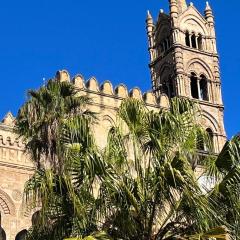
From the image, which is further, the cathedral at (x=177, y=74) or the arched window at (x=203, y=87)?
the arched window at (x=203, y=87)

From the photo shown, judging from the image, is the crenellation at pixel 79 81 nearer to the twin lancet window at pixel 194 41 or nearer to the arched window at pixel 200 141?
the twin lancet window at pixel 194 41

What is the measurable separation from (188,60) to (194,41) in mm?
2131

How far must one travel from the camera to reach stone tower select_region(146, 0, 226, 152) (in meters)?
35.7

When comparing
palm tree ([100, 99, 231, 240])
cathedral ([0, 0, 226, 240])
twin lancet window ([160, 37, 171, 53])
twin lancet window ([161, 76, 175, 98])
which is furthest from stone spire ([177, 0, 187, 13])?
palm tree ([100, 99, 231, 240])

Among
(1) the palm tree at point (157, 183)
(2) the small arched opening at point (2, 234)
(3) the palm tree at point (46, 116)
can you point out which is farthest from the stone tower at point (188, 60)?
(1) the palm tree at point (157, 183)

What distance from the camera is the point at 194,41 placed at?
38469 millimetres

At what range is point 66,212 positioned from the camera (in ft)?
44.8

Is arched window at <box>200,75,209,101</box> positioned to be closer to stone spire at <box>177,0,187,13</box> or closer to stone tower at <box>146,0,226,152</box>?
stone tower at <box>146,0,226,152</box>

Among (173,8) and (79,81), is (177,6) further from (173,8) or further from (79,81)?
(79,81)

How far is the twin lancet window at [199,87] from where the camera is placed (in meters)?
36.6

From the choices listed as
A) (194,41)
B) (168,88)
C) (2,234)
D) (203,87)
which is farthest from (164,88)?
(2,234)

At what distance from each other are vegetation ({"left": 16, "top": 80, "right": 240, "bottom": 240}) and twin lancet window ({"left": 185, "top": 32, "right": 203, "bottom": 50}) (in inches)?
922

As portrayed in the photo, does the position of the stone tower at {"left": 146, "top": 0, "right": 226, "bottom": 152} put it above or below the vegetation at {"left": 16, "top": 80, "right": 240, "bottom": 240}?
above

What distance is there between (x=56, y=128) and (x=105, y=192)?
137 inches
